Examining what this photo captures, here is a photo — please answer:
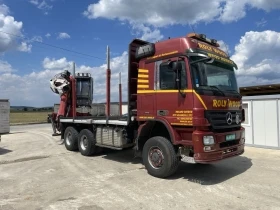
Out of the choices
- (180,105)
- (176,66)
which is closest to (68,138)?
(180,105)

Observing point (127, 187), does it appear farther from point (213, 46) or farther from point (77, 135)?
point (77, 135)

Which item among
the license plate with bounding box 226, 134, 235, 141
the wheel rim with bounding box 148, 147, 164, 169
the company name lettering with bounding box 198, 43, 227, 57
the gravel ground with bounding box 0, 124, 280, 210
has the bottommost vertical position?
the gravel ground with bounding box 0, 124, 280, 210

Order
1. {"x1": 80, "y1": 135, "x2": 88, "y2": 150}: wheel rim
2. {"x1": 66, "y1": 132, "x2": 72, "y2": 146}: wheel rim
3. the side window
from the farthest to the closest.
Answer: {"x1": 66, "y1": 132, "x2": 72, "y2": 146}: wheel rim < {"x1": 80, "y1": 135, "x2": 88, "y2": 150}: wheel rim < the side window

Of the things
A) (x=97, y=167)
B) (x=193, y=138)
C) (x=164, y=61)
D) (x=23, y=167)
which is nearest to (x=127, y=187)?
(x=193, y=138)

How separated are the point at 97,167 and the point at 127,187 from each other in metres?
2.47

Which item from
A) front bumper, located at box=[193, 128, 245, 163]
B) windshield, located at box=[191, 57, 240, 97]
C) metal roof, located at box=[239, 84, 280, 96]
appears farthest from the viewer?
metal roof, located at box=[239, 84, 280, 96]

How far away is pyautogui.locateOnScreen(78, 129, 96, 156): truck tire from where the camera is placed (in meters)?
10.7

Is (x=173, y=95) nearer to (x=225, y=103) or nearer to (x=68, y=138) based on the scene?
(x=225, y=103)

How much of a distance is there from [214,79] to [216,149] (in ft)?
5.74

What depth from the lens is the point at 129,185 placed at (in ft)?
22.9

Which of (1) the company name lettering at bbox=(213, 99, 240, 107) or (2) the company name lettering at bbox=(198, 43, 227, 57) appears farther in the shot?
(2) the company name lettering at bbox=(198, 43, 227, 57)

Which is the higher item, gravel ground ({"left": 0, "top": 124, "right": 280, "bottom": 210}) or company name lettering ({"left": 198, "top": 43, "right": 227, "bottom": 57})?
company name lettering ({"left": 198, "top": 43, "right": 227, "bottom": 57})

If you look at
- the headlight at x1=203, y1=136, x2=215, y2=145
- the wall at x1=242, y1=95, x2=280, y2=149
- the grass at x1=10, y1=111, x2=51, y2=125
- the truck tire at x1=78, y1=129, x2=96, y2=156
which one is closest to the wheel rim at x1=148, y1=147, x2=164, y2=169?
the headlight at x1=203, y1=136, x2=215, y2=145

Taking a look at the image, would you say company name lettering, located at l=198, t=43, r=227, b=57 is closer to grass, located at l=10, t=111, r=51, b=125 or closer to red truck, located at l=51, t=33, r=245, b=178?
red truck, located at l=51, t=33, r=245, b=178
